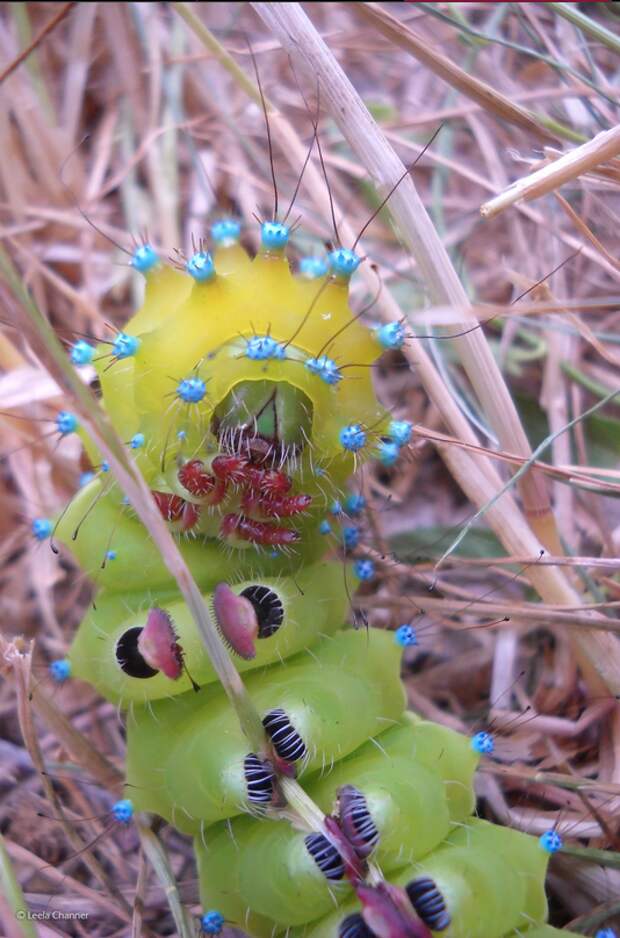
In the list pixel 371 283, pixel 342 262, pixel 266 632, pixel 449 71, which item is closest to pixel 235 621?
pixel 266 632

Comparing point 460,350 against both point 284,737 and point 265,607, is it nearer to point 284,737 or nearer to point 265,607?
point 265,607

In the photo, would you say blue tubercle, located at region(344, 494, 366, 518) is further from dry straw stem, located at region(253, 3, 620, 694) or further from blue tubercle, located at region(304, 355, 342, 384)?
blue tubercle, located at region(304, 355, 342, 384)

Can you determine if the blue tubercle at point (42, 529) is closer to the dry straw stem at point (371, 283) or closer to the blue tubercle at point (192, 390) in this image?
the blue tubercle at point (192, 390)

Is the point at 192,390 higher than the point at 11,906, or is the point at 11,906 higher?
the point at 192,390

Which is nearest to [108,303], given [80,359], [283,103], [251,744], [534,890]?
[283,103]

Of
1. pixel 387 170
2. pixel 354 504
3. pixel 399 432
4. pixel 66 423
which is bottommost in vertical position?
pixel 354 504

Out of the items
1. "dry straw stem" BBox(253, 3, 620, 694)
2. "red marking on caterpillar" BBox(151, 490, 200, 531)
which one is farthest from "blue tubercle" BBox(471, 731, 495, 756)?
"red marking on caterpillar" BBox(151, 490, 200, 531)

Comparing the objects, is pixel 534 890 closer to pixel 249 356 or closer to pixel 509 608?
pixel 509 608

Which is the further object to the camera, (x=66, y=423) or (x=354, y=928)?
(x=66, y=423)
